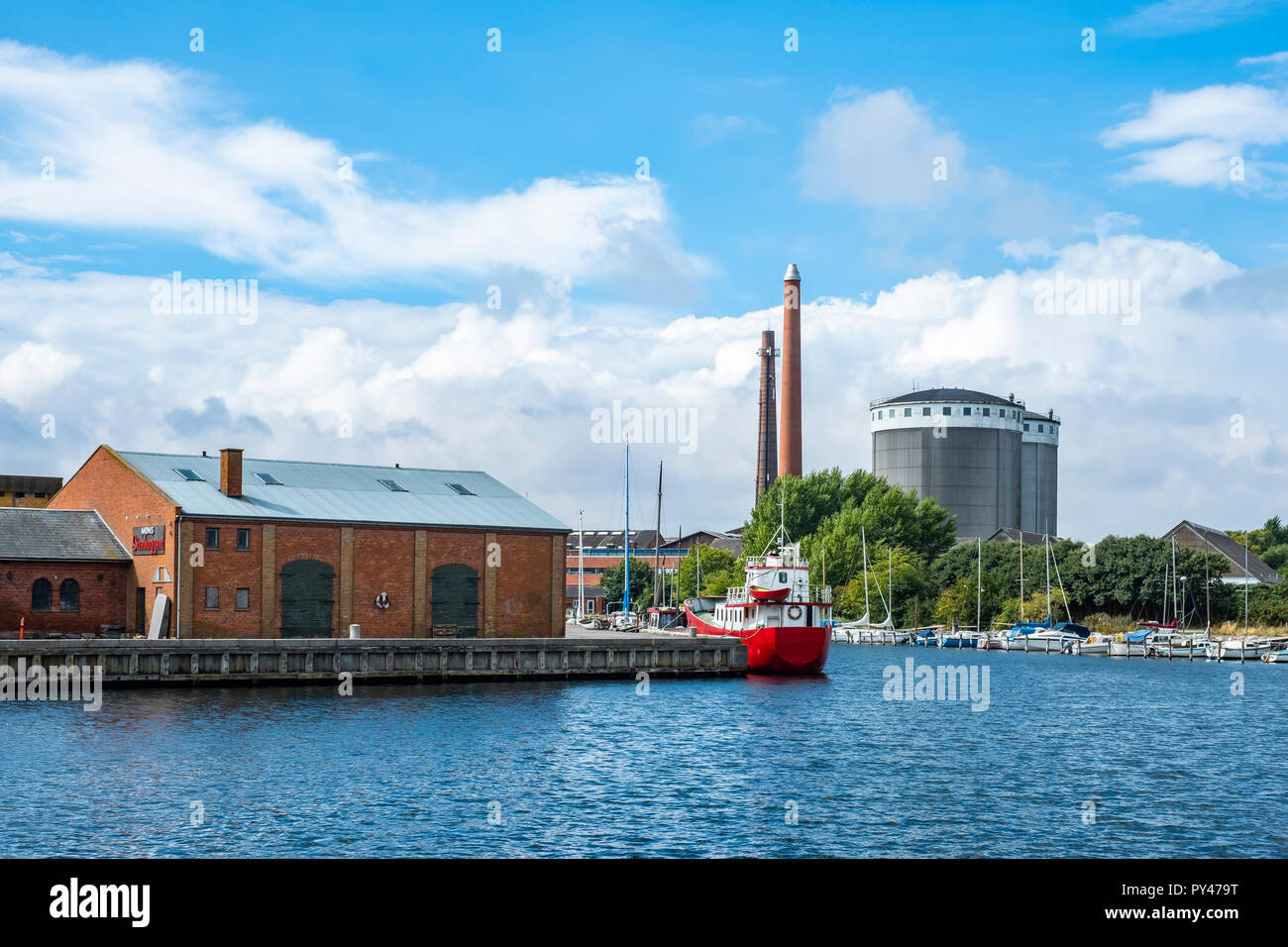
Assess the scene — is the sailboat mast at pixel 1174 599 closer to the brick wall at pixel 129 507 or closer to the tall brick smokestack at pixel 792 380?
the tall brick smokestack at pixel 792 380

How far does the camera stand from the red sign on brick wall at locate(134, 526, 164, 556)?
2589 inches

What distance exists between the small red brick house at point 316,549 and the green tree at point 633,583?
76686 mm

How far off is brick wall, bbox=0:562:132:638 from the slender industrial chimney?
6656 mm

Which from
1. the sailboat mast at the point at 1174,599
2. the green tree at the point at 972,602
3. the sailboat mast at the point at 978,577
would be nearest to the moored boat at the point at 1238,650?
the sailboat mast at the point at 1174,599

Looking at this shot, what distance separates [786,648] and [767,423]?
275ft

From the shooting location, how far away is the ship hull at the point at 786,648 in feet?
239

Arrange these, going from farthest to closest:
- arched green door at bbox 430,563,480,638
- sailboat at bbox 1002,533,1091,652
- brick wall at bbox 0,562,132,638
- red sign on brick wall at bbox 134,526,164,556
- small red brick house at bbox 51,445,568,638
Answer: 1. sailboat at bbox 1002,533,1091,652
2. arched green door at bbox 430,563,480,638
3. small red brick house at bbox 51,445,568,638
4. red sign on brick wall at bbox 134,526,164,556
5. brick wall at bbox 0,562,132,638

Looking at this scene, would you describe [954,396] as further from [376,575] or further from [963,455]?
[376,575]

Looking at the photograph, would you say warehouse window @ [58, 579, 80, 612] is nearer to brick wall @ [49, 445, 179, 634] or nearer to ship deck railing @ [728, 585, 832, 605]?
brick wall @ [49, 445, 179, 634]

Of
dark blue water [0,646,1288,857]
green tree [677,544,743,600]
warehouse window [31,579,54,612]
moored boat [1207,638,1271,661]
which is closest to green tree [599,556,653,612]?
green tree [677,544,743,600]

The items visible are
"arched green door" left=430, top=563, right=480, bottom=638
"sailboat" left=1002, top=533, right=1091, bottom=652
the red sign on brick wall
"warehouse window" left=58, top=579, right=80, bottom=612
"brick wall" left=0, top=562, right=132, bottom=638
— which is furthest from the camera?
"sailboat" left=1002, top=533, right=1091, bottom=652

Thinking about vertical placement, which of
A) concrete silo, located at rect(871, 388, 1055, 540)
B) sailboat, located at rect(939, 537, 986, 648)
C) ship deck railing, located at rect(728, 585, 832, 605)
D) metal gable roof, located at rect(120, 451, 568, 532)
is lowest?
sailboat, located at rect(939, 537, 986, 648)

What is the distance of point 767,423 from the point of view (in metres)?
155
